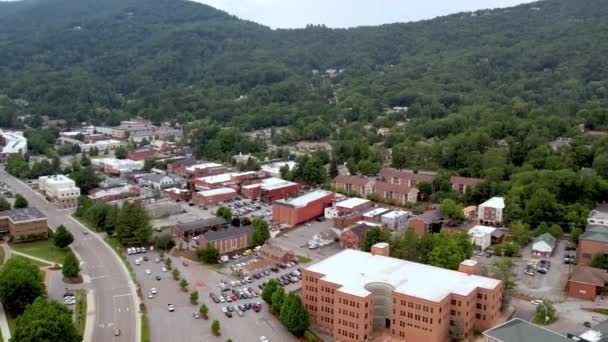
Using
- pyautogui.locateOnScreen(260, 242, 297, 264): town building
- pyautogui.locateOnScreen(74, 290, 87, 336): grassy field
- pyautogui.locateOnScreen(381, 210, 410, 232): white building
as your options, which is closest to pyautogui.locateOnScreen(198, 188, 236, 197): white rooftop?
pyautogui.locateOnScreen(260, 242, 297, 264): town building

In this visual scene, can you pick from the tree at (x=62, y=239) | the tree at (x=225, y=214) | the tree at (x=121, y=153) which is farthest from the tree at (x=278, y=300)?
the tree at (x=121, y=153)

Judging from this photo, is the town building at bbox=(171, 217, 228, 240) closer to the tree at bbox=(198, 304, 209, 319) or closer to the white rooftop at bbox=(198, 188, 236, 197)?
the white rooftop at bbox=(198, 188, 236, 197)

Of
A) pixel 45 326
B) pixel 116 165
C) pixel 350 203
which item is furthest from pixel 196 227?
pixel 116 165

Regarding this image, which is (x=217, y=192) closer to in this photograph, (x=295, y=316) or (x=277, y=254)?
(x=277, y=254)

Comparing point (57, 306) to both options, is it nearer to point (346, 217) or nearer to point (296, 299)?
point (296, 299)

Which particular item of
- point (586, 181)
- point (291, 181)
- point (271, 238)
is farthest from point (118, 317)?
point (586, 181)

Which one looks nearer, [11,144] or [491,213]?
[491,213]

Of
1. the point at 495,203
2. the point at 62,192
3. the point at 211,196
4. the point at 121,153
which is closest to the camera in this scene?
the point at 495,203
